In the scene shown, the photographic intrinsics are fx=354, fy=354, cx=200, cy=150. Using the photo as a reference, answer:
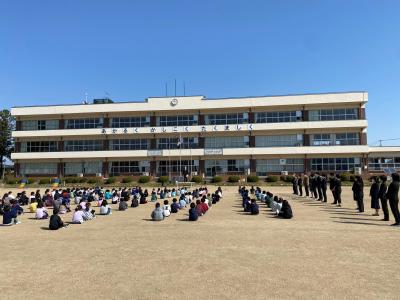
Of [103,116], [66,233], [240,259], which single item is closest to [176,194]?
[66,233]

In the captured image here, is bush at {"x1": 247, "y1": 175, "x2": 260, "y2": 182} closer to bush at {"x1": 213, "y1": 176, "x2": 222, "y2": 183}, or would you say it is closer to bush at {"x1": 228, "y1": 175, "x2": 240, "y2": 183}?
bush at {"x1": 228, "y1": 175, "x2": 240, "y2": 183}

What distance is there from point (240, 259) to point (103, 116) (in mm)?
55674

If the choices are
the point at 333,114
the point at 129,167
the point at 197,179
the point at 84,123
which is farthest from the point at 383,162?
the point at 84,123

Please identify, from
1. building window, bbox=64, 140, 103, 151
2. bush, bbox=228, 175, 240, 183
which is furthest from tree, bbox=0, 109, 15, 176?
bush, bbox=228, 175, 240, 183

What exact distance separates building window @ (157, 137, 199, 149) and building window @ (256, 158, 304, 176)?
11.0 m

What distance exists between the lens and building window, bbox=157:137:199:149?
5847 cm

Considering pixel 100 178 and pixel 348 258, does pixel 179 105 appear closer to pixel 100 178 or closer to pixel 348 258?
pixel 100 178

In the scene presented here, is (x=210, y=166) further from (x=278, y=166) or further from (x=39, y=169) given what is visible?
(x=39, y=169)

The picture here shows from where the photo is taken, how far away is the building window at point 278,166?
55469 mm

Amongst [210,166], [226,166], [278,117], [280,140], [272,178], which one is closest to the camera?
[272,178]

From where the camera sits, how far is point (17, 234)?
45.4ft

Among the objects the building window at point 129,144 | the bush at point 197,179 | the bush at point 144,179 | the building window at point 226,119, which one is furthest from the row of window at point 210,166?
the building window at point 226,119

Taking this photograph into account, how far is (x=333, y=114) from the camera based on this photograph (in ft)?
181

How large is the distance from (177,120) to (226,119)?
8.28m
